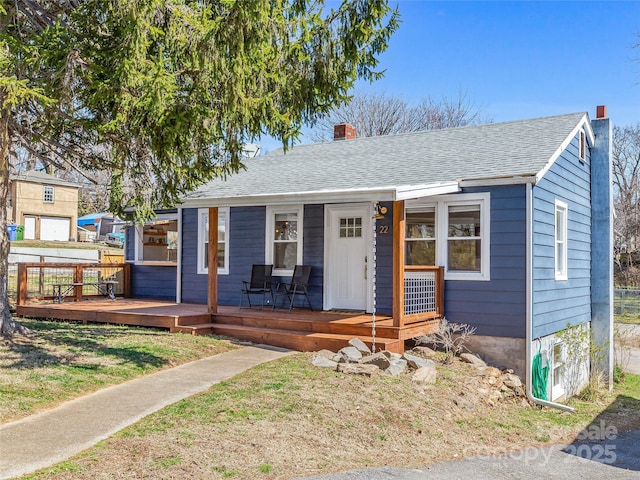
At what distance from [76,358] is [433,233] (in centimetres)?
625

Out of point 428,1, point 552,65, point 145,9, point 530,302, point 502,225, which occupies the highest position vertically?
point 552,65

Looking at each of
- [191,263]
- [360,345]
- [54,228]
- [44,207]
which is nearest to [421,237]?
[360,345]

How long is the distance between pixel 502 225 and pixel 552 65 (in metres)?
15.6

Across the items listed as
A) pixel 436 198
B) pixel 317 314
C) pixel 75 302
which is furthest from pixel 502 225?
pixel 75 302

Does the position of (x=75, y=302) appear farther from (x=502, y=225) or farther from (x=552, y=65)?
(x=552, y=65)

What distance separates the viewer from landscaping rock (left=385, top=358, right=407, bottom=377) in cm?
766

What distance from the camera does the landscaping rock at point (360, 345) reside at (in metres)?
8.41

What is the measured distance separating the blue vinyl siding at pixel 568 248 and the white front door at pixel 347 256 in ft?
10.2

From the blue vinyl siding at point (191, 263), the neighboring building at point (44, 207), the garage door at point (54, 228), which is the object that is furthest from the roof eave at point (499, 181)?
the garage door at point (54, 228)

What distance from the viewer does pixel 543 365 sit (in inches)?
401

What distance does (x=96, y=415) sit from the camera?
233 inches

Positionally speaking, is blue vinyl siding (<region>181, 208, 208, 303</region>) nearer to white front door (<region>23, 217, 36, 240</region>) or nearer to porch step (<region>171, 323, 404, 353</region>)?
porch step (<region>171, 323, 404, 353</region>)

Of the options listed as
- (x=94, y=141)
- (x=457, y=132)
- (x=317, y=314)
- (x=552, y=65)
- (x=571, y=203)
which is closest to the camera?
(x=94, y=141)

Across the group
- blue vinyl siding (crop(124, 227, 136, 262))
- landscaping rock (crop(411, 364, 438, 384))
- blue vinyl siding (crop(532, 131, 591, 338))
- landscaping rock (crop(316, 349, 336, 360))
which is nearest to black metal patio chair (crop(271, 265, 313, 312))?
landscaping rock (crop(316, 349, 336, 360))
